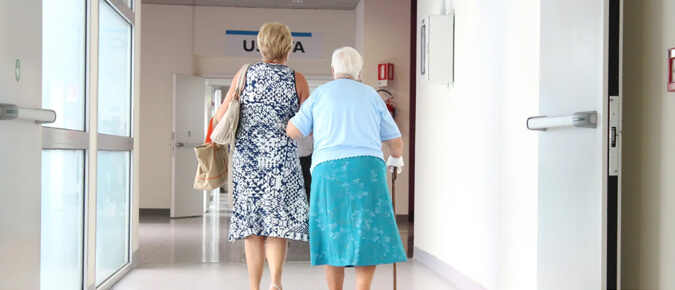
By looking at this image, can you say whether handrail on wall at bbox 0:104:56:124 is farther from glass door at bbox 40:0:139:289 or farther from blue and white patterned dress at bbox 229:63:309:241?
blue and white patterned dress at bbox 229:63:309:241

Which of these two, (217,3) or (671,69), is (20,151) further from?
(217,3)

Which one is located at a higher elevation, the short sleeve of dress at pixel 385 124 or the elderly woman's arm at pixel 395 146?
the short sleeve of dress at pixel 385 124

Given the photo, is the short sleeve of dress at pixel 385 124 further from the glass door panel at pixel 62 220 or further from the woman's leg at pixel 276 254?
the glass door panel at pixel 62 220

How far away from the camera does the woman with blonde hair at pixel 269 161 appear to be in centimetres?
372

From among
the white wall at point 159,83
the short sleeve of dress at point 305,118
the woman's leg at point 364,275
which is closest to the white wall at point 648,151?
the woman's leg at point 364,275

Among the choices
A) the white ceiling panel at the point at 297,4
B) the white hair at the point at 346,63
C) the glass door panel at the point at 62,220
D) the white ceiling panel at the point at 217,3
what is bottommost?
the glass door panel at the point at 62,220

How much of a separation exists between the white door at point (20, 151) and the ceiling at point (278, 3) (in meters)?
8.34

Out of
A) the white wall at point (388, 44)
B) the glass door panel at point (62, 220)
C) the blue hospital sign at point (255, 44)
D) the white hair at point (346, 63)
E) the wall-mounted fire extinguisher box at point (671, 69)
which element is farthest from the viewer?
the blue hospital sign at point (255, 44)

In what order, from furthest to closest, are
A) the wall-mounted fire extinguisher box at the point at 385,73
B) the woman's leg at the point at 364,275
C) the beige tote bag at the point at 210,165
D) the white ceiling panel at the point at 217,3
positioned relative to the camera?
the white ceiling panel at the point at 217,3 < the wall-mounted fire extinguisher box at the point at 385,73 < the beige tote bag at the point at 210,165 < the woman's leg at the point at 364,275

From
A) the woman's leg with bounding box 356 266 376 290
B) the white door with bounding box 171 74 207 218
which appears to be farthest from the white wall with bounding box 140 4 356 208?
the woman's leg with bounding box 356 266 376 290

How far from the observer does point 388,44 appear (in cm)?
993

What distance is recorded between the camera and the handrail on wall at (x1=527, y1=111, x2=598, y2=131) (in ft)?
7.00

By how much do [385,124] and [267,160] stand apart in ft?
2.18

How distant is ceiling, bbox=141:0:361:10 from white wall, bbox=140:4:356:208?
0.37 ft
